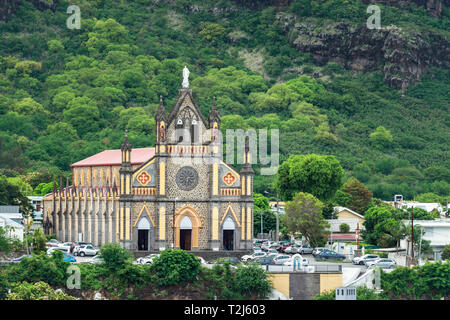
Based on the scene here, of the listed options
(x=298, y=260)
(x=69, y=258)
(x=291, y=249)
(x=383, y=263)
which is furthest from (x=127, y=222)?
(x=383, y=263)

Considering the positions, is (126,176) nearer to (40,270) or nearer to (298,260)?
(40,270)

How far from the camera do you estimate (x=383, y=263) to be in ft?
346

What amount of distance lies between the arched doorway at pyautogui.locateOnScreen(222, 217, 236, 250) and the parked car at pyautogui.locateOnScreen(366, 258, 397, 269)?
15.0 meters

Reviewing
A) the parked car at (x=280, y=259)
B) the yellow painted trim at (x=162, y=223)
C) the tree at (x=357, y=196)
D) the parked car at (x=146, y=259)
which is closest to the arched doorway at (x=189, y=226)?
the yellow painted trim at (x=162, y=223)

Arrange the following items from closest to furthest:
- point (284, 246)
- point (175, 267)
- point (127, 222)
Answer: point (175, 267) → point (127, 222) → point (284, 246)

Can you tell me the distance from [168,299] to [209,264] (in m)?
10.8

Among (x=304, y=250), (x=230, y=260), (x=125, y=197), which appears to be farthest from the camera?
A: (x=304, y=250)

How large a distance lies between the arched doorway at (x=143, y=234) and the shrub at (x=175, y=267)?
13.8 meters

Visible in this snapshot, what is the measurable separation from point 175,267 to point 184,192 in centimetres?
1834

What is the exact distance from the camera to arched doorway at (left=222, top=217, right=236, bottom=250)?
11462 centimetres
